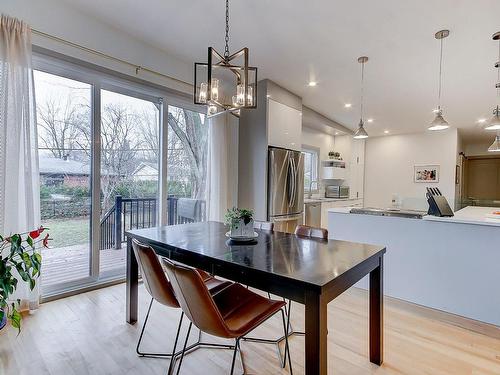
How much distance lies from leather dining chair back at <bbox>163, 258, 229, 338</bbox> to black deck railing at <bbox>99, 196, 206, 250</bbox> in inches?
85.1

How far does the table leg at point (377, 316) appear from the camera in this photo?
181cm

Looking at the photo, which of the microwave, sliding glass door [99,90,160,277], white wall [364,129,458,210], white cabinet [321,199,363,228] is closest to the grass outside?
sliding glass door [99,90,160,277]

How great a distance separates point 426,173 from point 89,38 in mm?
7539

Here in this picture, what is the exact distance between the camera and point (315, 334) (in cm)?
121

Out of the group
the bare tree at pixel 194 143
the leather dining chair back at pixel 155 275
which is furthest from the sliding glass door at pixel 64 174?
the leather dining chair back at pixel 155 275

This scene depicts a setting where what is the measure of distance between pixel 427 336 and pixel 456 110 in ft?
15.4

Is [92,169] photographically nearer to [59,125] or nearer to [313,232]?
[59,125]

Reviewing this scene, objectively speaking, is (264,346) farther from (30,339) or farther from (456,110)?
(456,110)

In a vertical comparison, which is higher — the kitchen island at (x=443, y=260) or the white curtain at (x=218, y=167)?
the white curtain at (x=218, y=167)

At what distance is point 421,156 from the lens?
704cm

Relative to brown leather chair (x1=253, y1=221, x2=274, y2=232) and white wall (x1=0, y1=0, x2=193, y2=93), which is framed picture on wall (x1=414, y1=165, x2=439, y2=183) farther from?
white wall (x1=0, y1=0, x2=193, y2=93)

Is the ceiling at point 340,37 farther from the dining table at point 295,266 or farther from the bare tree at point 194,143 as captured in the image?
the dining table at point 295,266

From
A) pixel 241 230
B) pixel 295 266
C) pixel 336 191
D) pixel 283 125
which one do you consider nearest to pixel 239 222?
pixel 241 230

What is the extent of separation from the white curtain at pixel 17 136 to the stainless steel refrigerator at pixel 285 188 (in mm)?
2751
